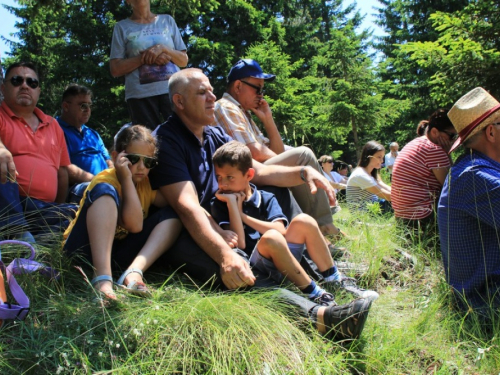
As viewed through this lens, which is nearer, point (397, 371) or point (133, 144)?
point (397, 371)

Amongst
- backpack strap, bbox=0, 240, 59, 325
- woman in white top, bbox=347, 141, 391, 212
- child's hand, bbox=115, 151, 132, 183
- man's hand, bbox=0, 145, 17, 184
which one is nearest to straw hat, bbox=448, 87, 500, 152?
child's hand, bbox=115, 151, 132, 183

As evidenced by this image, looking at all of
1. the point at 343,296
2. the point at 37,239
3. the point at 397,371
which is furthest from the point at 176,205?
the point at 397,371

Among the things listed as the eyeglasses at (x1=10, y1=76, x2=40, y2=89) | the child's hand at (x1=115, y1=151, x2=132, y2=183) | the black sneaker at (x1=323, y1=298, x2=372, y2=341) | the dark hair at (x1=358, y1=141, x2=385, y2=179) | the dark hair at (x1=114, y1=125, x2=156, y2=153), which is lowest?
the dark hair at (x1=358, y1=141, x2=385, y2=179)

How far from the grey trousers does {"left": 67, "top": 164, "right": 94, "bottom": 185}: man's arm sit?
1.73 m

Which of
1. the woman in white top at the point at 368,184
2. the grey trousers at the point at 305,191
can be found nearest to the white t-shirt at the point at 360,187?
the woman in white top at the point at 368,184

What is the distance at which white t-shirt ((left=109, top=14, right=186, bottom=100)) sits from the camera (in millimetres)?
5043

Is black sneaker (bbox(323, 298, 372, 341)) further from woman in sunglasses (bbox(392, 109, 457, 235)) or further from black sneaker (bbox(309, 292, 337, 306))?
woman in sunglasses (bbox(392, 109, 457, 235))

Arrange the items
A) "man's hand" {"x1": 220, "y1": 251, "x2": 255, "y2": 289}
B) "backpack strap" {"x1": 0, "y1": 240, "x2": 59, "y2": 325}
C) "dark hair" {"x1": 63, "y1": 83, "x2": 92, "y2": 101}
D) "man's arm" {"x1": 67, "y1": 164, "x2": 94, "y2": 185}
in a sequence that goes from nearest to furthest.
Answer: "backpack strap" {"x1": 0, "y1": 240, "x2": 59, "y2": 325}
"man's hand" {"x1": 220, "y1": 251, "x2": 255, "y2": 289}
"man's arm" {"x1": 67, "y1": 164, "x2": 94, "y2": 185}
"dark hair" {"x1": 63, "y1": 83, "x2": 92, "y2": 101}

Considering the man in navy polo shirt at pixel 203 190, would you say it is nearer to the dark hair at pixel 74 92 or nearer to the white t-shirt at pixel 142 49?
the white t-shirt at pixel 142 49

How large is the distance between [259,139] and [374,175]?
112 inches

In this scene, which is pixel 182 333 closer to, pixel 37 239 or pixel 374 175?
pixel 37 239

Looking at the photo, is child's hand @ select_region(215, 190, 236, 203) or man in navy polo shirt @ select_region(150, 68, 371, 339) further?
child's hand @ select_region(215, 190, 236, 203)

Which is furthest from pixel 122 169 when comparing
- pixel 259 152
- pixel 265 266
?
pixel 259 152

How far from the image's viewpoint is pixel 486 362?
277 centimetres
